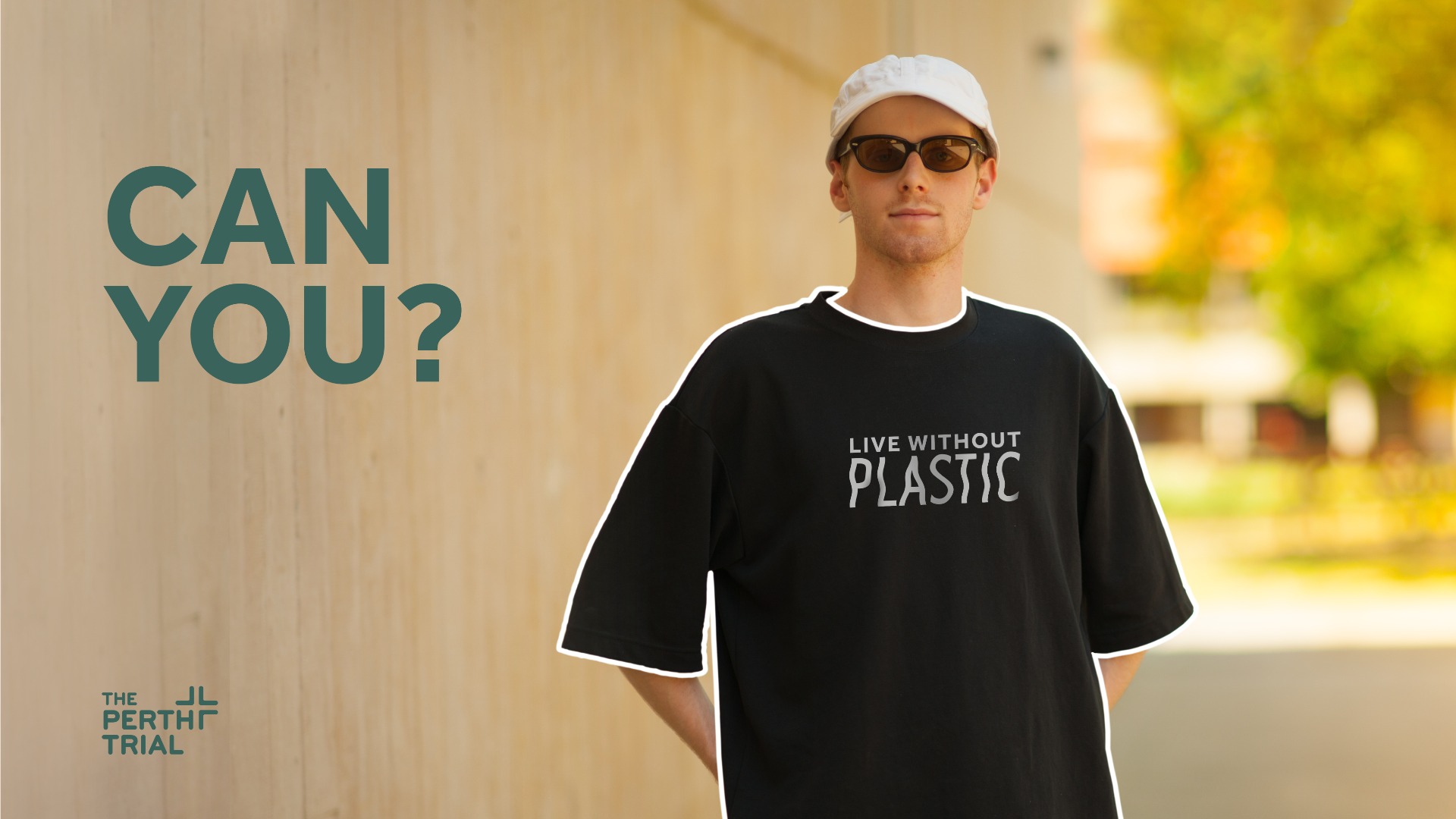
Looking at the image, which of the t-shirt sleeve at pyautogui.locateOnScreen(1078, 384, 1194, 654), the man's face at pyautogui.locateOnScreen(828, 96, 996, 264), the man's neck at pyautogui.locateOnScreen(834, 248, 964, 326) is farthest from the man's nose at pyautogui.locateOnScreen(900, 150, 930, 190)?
the t-shirt sleeve at pyautogui.locateOnScreen(1078, 384, 1194, 654)

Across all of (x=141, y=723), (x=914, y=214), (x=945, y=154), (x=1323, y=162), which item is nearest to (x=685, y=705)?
(x=914, y=214)

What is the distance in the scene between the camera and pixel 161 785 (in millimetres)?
3133

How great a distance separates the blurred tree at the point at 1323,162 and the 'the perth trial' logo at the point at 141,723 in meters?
16.2

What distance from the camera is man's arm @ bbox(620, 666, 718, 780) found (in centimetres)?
217

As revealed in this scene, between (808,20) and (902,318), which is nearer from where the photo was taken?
(902,318)

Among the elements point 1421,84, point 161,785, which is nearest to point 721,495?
point 161,785

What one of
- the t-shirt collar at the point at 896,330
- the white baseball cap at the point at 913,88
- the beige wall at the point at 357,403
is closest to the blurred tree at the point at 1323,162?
the beige wall at the point at 357,403

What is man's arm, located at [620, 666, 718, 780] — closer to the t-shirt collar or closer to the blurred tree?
the t-shirt collar

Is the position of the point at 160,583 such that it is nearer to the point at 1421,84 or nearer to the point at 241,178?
the point at 241,178

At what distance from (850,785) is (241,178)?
6.97 feet

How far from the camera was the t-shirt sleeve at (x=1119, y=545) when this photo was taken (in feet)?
7.18

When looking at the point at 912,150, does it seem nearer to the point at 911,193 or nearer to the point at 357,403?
the point at 911,193

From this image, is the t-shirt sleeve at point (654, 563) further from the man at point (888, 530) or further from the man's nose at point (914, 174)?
the man's nose at point (914, 174)

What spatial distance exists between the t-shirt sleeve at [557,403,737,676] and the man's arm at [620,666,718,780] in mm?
38
